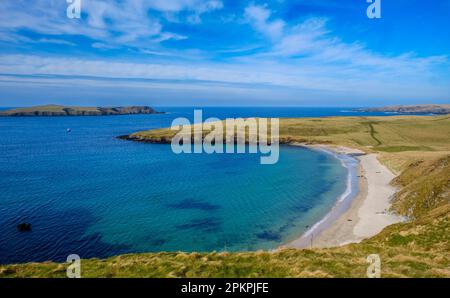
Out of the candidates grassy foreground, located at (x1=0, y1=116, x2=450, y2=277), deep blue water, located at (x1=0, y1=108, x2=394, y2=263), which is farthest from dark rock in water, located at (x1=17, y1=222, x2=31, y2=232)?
grassy foreground, located at (x1=0, y1=116, x2=450, y2=277)

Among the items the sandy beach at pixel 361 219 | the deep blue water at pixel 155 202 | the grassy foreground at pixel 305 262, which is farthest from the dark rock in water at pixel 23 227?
the sandy beach at pixel 361 219

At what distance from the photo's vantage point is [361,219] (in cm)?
4762

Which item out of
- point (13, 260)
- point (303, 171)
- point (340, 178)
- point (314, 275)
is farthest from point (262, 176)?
point (314, 275)

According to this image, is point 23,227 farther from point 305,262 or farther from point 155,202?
A: point 305,262

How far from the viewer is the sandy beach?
1596 inches

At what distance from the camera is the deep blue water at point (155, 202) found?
4172 centimetres

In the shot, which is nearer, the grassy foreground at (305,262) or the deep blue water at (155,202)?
the grassy foreground at (305,262)

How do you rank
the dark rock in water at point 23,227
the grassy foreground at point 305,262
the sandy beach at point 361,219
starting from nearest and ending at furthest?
1. the grassy foreground at point 305,262
2. the sandy beach at point 361,219
3. the dark rock in water at point 23,227

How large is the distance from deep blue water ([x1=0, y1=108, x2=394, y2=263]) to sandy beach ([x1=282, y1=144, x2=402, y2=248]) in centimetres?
328

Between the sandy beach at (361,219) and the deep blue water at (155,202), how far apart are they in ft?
10.8

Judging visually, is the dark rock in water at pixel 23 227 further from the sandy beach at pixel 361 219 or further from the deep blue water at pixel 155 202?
the sandy beach at pixel 361 219

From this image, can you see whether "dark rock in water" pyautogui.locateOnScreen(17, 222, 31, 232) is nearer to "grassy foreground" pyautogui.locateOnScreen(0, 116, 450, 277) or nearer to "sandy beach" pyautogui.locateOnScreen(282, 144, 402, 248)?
"grassy foreground" pyautogui.locateOnScreen(0, 116, 450, 277)

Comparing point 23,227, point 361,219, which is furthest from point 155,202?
point 361,219

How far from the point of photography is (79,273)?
61.9 feet
